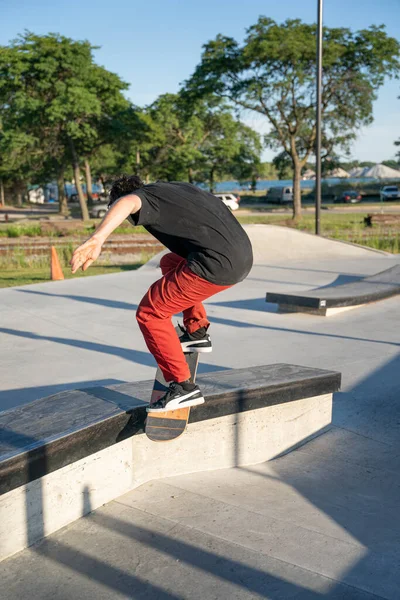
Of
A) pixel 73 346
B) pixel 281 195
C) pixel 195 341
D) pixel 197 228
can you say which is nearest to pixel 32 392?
pixel 73 346

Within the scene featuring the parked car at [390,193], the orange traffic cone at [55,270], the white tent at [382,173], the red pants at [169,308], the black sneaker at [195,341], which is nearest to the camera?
the red pants at [169,308]

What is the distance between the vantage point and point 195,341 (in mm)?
3977

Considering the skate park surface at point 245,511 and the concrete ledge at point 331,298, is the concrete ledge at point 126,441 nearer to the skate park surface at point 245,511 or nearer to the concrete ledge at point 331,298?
the skate park surface at point 245,511

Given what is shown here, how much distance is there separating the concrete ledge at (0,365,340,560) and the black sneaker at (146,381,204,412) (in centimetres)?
14

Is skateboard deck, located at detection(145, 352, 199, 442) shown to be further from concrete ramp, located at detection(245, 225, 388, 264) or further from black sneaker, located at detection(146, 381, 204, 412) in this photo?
concrete ramp, located at detection(245, 225, 388, 264)

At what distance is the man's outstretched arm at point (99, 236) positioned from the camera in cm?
286

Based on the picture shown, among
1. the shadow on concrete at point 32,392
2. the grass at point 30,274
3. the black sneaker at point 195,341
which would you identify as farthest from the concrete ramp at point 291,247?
the black sneaker at point 195,341

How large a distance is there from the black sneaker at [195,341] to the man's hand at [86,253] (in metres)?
1.23

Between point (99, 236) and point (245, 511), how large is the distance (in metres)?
1.72

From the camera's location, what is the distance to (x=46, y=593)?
8.57 feet

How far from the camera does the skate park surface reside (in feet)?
8.85

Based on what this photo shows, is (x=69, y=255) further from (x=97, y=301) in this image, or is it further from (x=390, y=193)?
(x=390, y=193)

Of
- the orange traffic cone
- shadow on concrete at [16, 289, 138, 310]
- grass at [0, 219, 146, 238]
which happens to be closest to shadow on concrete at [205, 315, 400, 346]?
shadow on concrete at [16, 289, 138, 310]

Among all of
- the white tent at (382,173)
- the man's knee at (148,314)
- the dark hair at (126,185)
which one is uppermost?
the white tent at (382,173)
